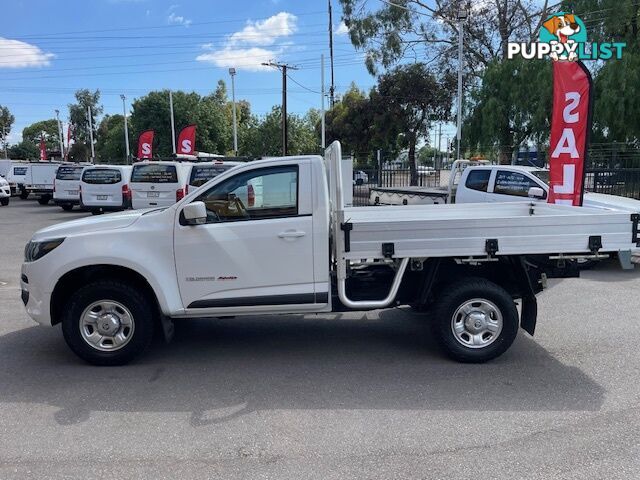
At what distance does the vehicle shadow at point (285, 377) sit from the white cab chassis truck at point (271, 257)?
13.2 inches

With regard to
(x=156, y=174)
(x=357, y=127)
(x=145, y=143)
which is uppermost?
(x=357, y=127)

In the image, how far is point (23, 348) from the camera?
5.81 m

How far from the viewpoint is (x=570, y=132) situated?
902 cm

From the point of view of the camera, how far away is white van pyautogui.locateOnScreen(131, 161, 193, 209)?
52.2ft

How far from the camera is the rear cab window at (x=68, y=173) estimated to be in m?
22.4

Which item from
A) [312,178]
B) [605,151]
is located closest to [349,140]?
[605,151]

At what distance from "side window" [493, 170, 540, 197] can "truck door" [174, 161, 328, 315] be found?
23.8 ft

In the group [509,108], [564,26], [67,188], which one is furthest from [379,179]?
[67,188]

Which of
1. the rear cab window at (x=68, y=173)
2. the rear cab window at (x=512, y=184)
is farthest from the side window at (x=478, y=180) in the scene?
the rear cab window at (x=68, y=173)

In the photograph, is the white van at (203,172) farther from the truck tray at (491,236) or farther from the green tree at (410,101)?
the green tree at (410,101)

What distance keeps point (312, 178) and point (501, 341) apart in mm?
2335

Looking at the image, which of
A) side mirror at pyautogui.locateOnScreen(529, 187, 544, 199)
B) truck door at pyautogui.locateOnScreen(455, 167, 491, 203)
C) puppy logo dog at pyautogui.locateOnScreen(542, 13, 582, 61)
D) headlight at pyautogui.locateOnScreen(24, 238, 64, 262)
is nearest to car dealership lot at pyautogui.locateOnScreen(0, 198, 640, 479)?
headlight at pyautogui.locateOnScreen(24, 238, 64, 262)

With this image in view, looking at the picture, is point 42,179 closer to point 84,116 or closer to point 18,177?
point 18,177

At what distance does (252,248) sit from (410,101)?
29257 mm
